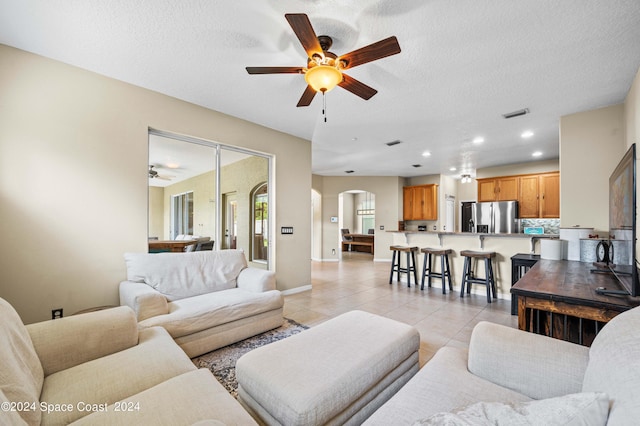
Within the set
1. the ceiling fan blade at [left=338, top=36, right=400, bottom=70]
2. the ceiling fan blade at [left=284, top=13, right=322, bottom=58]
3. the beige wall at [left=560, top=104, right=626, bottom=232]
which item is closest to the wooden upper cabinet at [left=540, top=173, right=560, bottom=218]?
the beige wall at [left=560, top=104, right=626, bottom=232]

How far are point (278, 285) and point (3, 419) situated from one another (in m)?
3.74

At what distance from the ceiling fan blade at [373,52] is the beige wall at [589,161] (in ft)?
10.6

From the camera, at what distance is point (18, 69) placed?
234 centimetres

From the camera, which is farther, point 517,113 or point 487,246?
point 487,246

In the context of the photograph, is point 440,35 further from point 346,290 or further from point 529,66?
Result: point 346,290

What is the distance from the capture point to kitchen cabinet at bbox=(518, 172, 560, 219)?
19.2 ft

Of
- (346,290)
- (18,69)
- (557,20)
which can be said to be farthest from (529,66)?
(18,69)

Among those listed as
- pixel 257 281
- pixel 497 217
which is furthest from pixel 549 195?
pixel 257 281

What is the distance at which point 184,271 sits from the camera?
114 inches

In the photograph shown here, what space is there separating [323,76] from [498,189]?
6459 millimetres

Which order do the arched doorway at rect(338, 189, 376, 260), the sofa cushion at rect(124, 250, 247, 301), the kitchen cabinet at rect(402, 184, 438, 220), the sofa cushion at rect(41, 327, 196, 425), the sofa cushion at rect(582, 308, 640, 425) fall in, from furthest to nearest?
the arched doorway at rect(338, 189, 376, 260), the kitchen cabinet at rect(402, 184, 438, 220), the sofa cushion at rect(124, 250, 247, 301), the sofa cushion at rect(41, 327, 196, 425), the sofa cushion at rect(582, 308, 640, 425)

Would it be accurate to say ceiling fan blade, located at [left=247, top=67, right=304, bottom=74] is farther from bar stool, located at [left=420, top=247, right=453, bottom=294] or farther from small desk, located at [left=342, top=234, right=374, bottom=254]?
small desk, located at [left=342, top=234, right=374, bottom=254]

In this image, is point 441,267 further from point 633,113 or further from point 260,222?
point 260,222

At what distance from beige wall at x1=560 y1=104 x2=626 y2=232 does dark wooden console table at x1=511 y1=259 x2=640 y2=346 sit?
1399 millimetres
